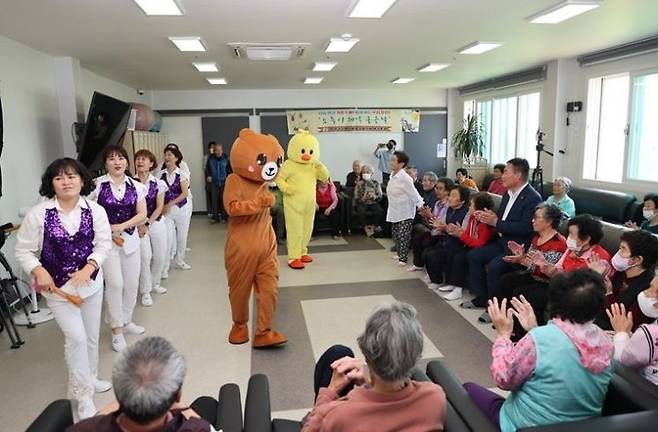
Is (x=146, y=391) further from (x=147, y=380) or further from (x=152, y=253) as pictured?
(x=152, y=253)

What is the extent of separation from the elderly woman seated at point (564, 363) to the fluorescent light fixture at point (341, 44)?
165 inches

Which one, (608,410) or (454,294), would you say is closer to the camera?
(608,410)

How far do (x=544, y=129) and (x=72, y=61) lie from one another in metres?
6.85

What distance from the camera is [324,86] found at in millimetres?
9664

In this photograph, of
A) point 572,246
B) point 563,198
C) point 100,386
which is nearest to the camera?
point 100,386

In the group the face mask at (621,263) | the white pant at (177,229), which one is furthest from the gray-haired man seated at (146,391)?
the white pant at (177,229)

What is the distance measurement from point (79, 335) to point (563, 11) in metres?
4.59

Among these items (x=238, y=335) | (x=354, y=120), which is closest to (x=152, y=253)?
(x=238, y=335)

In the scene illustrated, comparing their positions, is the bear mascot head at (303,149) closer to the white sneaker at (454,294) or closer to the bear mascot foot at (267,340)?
the white sneaker at (454,294)

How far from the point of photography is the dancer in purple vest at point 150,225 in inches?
156

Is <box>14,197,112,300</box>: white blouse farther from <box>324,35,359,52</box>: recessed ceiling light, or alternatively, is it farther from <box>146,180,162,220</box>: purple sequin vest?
<box>324,35,359,52</box>: recessed ceiling light

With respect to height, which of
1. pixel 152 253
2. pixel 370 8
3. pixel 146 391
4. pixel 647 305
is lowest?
pixel 152 253

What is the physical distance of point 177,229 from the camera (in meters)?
5.15

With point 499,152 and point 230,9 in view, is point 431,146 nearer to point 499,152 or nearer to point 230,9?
point 499,152
